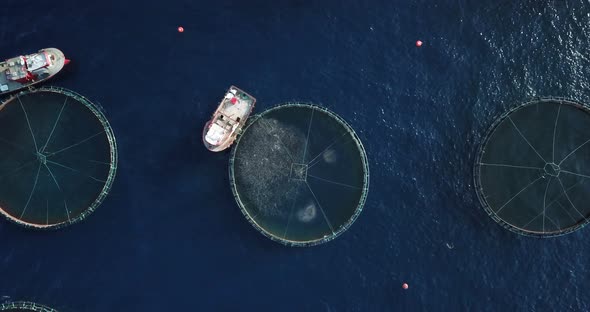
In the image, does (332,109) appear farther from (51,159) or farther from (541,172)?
(51,159)

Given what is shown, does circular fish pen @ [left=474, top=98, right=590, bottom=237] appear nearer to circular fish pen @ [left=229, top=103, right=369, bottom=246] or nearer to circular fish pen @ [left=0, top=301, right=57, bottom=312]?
circular fish pen @ [left=229, top=103, right=369, bottom=246]

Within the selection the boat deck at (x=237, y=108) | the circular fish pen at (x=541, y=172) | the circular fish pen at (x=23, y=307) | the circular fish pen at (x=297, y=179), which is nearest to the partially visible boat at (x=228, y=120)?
the boat deck at (x=237, y=108)

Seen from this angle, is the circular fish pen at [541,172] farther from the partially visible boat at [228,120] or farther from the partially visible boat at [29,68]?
the partially visible boat at [29,68]

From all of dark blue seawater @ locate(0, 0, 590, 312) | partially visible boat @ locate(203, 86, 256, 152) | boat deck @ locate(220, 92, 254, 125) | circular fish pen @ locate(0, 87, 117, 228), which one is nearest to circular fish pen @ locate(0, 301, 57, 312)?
dark blue seawater @ locate(0, 0, 590, 312)

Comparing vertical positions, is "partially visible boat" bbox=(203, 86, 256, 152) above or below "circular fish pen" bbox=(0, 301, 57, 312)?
above

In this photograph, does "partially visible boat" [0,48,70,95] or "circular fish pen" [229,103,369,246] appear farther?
"circular fish pen" [229,103,369,246]

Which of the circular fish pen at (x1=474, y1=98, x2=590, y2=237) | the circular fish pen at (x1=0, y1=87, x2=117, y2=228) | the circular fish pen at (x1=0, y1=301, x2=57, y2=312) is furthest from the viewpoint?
the circular fish pen at (x1=474, y1=98, x2=590, y2=237)
